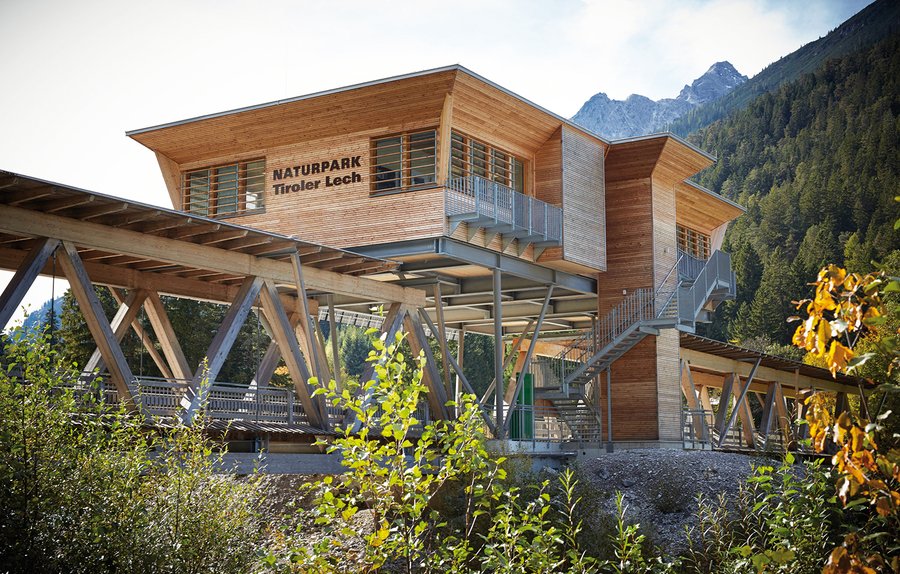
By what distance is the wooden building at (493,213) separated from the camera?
26562 mm

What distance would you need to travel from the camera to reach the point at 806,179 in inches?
5226

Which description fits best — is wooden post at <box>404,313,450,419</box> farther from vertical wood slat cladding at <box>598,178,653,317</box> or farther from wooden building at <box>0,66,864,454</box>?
A: vertical wood slat cladding at <box>598,178,653,317</box>

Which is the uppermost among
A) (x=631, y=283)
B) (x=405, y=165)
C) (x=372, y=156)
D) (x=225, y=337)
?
(x=372, y=156)

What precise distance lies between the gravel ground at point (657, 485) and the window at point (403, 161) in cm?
880

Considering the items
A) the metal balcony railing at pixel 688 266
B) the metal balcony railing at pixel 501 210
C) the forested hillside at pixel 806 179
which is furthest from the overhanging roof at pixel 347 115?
the forested hillside at pixel 806 179

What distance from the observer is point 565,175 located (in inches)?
1186

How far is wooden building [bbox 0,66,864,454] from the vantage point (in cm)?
2656

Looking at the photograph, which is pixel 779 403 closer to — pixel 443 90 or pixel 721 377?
pixel 721 377

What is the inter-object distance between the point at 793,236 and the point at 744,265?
51.4 ft

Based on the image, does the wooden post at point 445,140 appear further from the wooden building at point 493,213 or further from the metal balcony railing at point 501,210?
the metal balcony railing at point 501,210

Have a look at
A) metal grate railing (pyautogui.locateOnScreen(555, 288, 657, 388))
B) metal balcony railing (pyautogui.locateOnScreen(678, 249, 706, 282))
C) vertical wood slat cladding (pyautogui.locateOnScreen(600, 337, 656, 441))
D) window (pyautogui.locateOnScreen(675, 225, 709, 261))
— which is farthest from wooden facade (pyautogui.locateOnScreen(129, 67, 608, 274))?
window (pyautogui.locateOnScreen(675, 225, 709, 261))

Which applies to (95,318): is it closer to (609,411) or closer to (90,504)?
(90,504)

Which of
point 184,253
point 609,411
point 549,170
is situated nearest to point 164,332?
point 184,253

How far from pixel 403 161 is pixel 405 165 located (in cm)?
18
